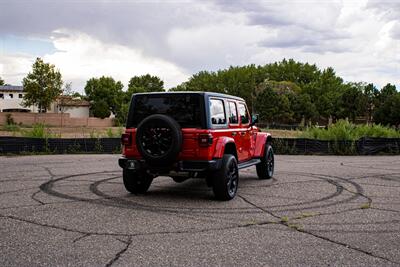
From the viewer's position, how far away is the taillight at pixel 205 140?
8.27 meters

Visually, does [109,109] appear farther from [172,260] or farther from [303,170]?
[172,260]

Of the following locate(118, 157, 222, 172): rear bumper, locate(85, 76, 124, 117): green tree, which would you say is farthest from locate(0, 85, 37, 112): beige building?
locate(118, 157, 222, 172): rear bumper

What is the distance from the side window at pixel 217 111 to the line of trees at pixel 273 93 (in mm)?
61615

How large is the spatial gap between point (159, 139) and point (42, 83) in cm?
6313

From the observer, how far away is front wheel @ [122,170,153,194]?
361 inches

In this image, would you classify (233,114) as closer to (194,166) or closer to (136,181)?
(194,166)

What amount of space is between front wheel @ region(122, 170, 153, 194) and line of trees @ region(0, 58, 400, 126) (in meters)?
61.0

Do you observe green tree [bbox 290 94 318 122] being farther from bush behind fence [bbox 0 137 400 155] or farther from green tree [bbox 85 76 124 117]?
bush behind fence [bbox 0 137 400 155]

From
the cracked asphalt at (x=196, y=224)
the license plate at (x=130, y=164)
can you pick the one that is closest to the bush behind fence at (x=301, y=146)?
the cracked asphalt at (x=196, y=224)

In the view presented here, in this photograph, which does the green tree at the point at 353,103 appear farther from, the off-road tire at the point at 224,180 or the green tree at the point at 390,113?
the off-road tire at the point at 224,180

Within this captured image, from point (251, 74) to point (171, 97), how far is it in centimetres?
9358

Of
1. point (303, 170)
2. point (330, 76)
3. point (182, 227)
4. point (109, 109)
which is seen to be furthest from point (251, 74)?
point (182, 227)

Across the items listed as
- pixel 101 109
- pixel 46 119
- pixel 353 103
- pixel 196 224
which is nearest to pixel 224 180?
pixel 196 224

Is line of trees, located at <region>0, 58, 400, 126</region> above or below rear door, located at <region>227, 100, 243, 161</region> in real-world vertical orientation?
above
